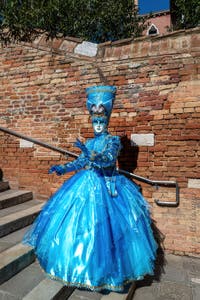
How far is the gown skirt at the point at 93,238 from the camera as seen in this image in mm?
2469

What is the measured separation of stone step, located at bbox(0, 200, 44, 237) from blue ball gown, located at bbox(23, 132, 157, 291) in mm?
462

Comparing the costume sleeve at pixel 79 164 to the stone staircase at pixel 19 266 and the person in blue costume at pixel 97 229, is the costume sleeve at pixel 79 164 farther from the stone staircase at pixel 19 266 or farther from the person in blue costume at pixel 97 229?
the stone staircase at pixel 19 266

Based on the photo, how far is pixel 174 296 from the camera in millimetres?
2914

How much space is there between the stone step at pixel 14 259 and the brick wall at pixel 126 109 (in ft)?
5.29

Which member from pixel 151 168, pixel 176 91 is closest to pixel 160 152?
pixel 151 168

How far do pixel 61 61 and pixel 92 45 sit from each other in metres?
0.56

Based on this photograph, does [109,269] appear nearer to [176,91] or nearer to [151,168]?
[151,168]

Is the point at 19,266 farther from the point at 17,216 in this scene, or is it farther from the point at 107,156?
the point at 107,156

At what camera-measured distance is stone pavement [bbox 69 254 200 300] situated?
2.63 meters

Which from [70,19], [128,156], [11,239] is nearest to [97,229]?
[11,239]

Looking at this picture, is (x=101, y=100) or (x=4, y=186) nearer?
(x=101, y=100)

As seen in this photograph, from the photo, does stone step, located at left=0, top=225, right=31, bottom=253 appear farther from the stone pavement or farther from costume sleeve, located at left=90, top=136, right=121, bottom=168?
costume sleeve, located at left=90, top=136, right=121, bottom=168

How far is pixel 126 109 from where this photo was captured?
4074mm

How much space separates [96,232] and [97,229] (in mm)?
30
